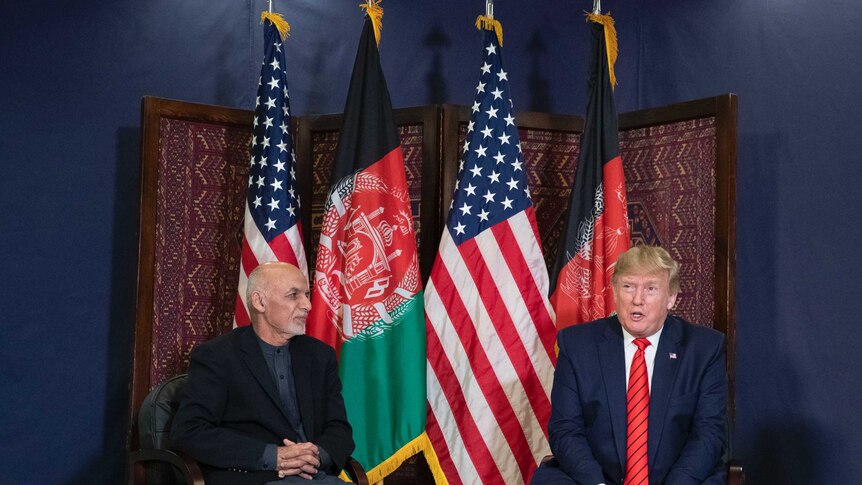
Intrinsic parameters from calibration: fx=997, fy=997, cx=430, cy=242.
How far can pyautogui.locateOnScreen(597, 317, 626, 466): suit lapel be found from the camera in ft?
11.7

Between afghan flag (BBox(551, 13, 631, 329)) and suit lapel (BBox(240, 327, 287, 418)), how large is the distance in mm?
1519

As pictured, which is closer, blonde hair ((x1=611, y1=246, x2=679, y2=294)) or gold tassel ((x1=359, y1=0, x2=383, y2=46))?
blonde hair ((x1=611, y1=246, x2=679, y2=294))

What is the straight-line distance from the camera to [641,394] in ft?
11.8

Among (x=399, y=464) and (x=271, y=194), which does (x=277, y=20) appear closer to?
(x=271, y=194)

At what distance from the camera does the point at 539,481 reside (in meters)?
3.62

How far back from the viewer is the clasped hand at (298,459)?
→ 361 cm

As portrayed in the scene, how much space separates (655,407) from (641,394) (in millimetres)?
66

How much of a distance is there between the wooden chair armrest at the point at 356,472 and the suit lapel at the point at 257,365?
0.35 metres

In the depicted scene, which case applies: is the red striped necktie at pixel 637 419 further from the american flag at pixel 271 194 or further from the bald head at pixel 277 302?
the american flag at pixel 271 194

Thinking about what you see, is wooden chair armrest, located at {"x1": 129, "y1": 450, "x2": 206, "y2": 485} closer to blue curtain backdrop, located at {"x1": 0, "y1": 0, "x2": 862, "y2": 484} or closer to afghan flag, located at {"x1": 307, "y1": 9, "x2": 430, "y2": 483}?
afghan flag, located at {"x1": 307, "y1": 9, "x2": 430, "y2": 483}

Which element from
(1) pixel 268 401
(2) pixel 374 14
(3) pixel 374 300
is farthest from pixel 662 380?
(2) pixel 374 14

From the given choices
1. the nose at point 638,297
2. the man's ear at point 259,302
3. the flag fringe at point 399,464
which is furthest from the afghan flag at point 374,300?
the nose at point 638,297

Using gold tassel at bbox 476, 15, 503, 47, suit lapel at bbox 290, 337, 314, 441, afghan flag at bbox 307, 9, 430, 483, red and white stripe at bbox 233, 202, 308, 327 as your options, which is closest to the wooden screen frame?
red and white stripe at bbox 233, 202, 308, 327

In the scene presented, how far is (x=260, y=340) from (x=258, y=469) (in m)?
0.53
